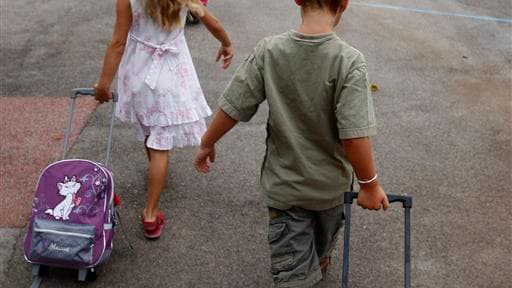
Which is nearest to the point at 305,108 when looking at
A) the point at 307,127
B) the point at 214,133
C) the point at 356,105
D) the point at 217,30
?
the point at 307,127

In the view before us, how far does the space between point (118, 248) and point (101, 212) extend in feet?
1.48

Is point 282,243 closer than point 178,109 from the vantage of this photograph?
Yes

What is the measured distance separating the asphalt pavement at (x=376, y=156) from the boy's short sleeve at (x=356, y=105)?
4.34ft

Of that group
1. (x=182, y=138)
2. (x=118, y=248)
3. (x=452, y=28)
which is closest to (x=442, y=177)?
(x=182, y=138)

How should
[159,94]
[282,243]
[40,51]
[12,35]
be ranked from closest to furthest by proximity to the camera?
1. [282,243]
2. [159,94]
3. [40,51]
4. [12,35]

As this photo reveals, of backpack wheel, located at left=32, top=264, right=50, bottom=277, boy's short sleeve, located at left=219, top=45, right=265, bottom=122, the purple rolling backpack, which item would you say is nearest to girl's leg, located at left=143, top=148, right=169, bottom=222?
the purple rolling backpack

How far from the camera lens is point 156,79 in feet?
11.2

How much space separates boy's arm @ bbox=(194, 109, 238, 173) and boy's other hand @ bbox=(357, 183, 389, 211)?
60 centimetres

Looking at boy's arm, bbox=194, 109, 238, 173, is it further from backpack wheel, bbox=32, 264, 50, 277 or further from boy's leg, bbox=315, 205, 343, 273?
backpack wheel, bbox=32, 264, 50, 277

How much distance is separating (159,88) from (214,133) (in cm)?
87

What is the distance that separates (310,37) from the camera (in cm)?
236

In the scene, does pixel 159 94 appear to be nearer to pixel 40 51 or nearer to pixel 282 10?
pixel 40 51

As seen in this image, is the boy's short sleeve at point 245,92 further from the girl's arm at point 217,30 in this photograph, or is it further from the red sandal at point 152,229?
the red sandal at point 152,229

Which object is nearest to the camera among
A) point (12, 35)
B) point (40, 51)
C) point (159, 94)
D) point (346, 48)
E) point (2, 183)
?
point (346, 48)
